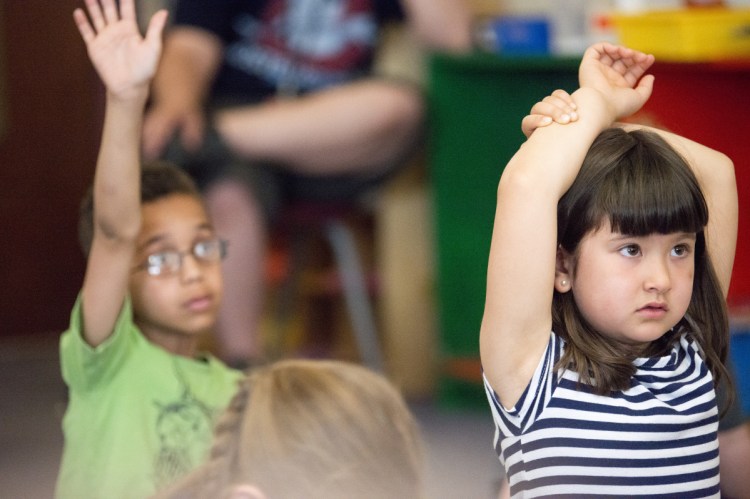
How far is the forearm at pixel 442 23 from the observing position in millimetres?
2680

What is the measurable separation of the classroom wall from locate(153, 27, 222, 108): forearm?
2.68ft

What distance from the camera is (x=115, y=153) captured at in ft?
4.32

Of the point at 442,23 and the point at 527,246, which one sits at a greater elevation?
the point at 442,23

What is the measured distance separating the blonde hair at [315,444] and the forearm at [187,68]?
1514 millimetres

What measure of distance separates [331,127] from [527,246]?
5.28 ft

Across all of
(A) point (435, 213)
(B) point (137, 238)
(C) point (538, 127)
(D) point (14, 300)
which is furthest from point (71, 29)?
(C) point (538, 127)

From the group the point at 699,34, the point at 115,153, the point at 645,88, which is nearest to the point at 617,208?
the point at 645,88

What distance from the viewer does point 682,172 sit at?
3.58ft

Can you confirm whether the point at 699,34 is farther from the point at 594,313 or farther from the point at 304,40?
the point at 594,313

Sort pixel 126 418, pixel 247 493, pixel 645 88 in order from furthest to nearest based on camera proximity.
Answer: pixel 126 418 < pixel 645 88 < pixel 247 493

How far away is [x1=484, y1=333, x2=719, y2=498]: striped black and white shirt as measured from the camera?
1050mm

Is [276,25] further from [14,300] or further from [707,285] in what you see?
[707,285]

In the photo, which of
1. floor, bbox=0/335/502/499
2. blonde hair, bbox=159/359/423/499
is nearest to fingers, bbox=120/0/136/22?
blonde hair, bbox=159/359/423/499

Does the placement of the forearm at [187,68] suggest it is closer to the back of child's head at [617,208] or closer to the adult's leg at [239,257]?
the adult's leg at [239,257]
